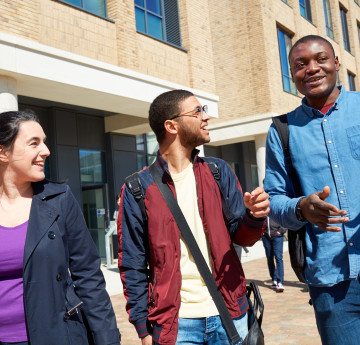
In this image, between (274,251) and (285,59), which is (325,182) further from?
(285,59)

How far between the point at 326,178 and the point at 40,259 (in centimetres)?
151

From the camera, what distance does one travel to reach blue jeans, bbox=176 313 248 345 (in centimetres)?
247

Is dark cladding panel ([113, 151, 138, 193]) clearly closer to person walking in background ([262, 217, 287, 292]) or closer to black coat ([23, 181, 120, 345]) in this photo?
person walking in background ([262, 217, 287, 292])

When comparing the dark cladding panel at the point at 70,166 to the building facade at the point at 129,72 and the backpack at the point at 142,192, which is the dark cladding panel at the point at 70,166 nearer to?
the building facade at the point at 129,72

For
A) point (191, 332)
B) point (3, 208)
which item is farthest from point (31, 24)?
point (191, 332)

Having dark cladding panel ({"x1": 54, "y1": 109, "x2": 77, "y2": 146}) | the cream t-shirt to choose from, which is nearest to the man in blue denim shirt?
the cream t-shirt

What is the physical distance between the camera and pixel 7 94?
931 centimetres

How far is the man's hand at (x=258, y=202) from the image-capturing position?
2230 mm

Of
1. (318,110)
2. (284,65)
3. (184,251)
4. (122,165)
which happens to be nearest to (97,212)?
(122,165)

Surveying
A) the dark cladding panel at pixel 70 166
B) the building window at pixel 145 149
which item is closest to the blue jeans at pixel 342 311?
the dark cladding panel at pixel 70 166

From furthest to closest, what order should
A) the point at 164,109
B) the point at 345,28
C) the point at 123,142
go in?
1. the point at 345,28
2. the point at 123,142
3. the point at 164,109

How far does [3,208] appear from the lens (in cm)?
257

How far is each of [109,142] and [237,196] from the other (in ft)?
45.4

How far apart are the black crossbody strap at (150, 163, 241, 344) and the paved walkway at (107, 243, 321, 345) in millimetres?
3161
